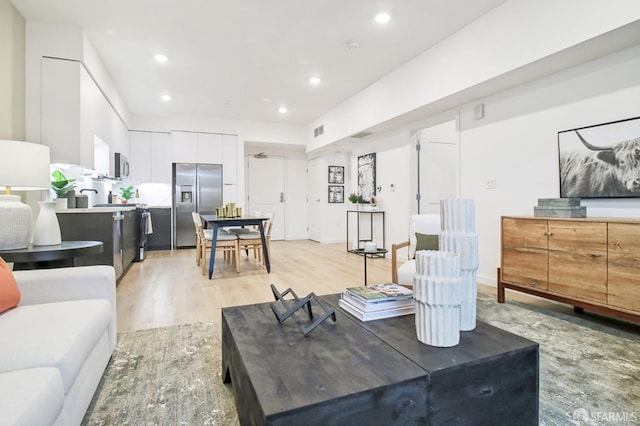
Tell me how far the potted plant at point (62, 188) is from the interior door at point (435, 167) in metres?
4.63

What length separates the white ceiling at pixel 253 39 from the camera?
3266 mm

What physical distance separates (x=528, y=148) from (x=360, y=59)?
7.56ft

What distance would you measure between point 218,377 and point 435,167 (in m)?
4.65

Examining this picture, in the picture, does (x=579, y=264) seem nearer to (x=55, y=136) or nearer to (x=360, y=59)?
(x=360, y=59)

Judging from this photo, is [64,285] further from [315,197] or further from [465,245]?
[315,197]

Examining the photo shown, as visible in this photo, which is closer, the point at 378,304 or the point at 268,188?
the point at 378,304

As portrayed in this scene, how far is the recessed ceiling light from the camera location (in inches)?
133

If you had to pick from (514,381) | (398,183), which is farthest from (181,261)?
(514,381)

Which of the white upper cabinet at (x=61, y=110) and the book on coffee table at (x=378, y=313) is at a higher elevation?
the white upper cabinet at (x=61, y=110)

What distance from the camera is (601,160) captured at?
2834 millimetres

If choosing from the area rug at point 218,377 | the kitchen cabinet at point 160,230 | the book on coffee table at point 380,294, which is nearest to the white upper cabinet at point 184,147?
the kitchen cabinet at point 160,230

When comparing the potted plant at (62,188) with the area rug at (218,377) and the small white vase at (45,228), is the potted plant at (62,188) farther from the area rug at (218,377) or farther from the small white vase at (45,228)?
the area rug at (218,377)

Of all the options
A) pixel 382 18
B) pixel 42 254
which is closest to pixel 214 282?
pixel 42 254

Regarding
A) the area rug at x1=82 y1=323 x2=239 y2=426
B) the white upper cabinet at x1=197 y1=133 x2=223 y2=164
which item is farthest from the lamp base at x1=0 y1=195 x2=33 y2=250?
the white upper cabinet at x1=197 y1=133 x2=223 y2=164
